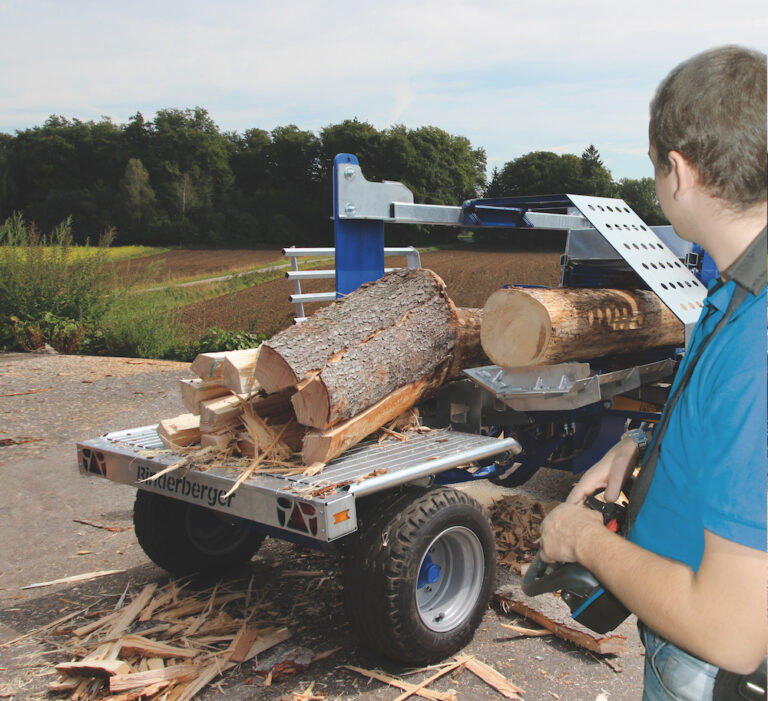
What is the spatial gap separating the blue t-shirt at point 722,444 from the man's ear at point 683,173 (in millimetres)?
197

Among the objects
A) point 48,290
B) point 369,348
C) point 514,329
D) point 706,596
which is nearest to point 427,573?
point 369,348

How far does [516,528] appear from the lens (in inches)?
188

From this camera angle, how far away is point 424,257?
34125mm

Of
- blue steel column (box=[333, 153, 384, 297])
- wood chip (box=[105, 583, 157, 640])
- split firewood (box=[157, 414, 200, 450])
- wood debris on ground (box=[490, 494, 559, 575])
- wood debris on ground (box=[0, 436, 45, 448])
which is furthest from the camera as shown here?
wood debris on ground (box=[0, 436, 45, 448])

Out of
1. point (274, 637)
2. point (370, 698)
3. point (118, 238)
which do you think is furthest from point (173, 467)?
point (118, 238)

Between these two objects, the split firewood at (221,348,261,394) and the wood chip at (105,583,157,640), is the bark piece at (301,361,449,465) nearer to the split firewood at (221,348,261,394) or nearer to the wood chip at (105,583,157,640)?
the split firewood at (221,348,261,394)

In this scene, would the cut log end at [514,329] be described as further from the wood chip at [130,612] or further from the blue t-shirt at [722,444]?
the blue t-shirt at [722,444]

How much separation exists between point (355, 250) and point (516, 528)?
7.53 feet

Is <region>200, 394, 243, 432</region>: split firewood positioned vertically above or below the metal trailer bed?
above

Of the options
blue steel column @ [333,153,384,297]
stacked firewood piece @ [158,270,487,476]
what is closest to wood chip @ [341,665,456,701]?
stacked firewood piece @ [158,270,487,476]

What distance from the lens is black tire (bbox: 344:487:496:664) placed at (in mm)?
3080

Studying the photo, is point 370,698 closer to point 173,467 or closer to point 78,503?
point 173,467

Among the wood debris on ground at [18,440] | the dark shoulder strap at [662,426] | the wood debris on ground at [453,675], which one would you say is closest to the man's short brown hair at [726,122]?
the dark shoulder strap at [662,426]

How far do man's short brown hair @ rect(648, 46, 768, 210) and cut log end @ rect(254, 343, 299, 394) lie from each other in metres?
2.48
